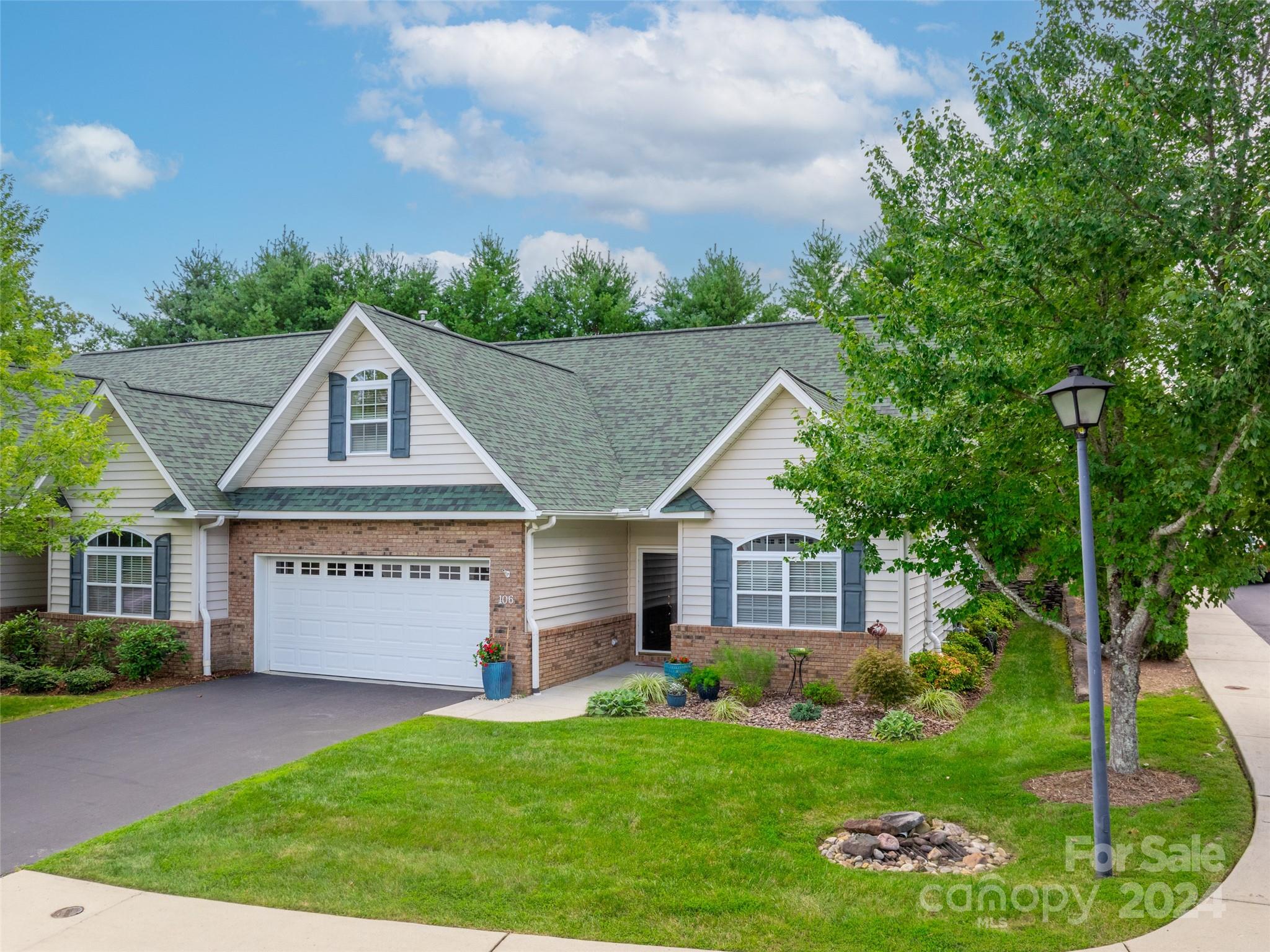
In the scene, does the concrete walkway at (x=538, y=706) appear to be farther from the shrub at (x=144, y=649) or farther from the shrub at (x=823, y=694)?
the shrub at (x=144, y=649)

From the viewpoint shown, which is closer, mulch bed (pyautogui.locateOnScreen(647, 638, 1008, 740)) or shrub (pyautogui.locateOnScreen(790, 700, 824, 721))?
mulch bed (pyautogui.locateOnScreen(647, 638, 1008, 740))

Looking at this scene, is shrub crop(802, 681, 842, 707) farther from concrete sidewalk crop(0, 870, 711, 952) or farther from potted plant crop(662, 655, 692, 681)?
concrete sidewalk crop(0, 870, 711, 952)

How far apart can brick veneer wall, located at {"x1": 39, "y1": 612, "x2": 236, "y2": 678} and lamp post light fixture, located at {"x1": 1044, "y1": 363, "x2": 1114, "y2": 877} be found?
48.3ft

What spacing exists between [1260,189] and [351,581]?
566 inches

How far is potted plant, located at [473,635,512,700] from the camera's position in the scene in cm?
1424

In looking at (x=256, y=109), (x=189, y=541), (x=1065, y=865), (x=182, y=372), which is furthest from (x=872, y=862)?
(x=256, y=109)

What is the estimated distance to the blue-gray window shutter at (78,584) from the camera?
17609mm

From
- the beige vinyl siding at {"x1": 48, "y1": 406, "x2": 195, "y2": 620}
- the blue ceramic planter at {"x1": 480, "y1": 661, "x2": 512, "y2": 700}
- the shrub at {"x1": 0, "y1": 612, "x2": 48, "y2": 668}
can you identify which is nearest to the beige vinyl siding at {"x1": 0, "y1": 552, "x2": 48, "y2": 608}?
the shrub at {"x1": 0, "y1": 612, "x2": 48, "y2": 668}

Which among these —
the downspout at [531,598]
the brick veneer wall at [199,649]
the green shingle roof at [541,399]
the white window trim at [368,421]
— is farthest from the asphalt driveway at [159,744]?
the white window trim at [368,421]

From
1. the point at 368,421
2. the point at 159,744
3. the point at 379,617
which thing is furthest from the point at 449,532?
the point at 159,744

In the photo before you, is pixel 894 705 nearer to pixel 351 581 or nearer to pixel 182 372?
pixel 351 581

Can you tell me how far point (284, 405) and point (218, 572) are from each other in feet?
11.4

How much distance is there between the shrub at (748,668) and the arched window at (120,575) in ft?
35.8

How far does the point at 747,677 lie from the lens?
46.8 ft
